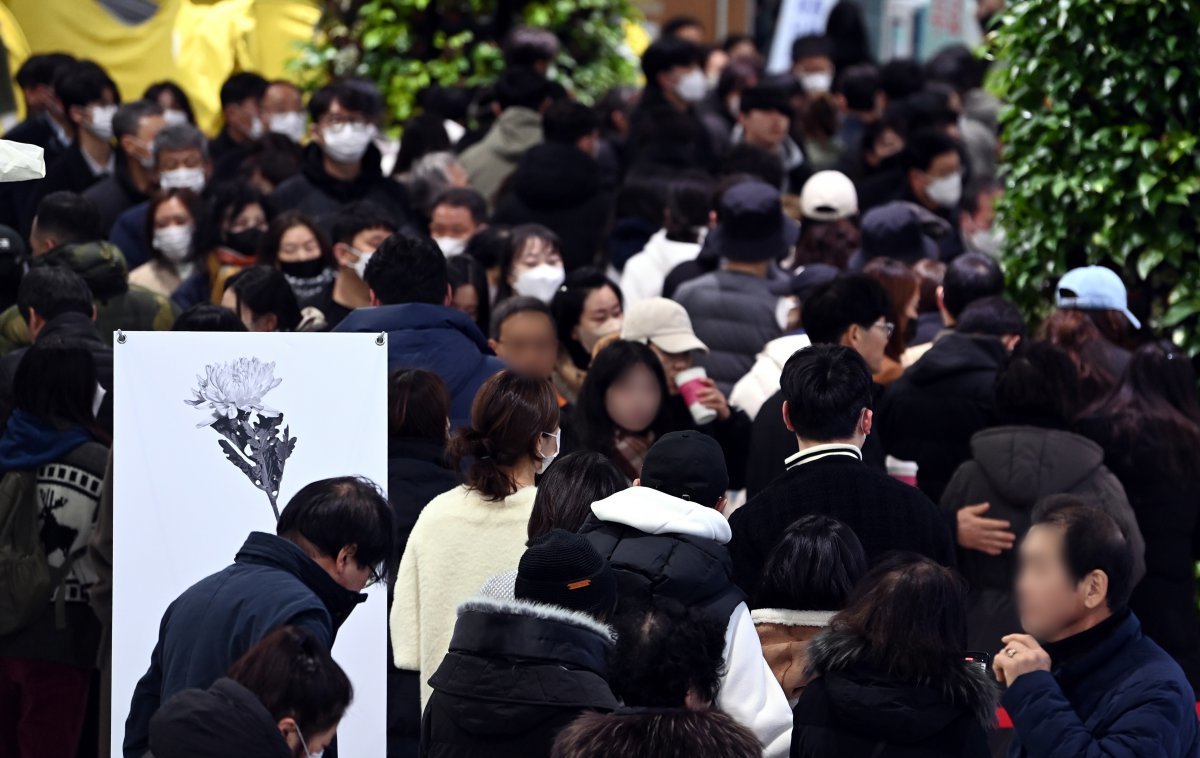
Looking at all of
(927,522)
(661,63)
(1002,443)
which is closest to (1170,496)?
(1002,443)

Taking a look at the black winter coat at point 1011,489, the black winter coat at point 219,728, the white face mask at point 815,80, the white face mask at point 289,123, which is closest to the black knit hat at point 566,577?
the black winter coat at point 219,728

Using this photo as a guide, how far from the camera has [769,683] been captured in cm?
458

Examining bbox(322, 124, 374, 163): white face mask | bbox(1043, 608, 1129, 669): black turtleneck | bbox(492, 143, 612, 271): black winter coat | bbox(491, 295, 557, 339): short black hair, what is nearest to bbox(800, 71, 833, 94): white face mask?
bbox(492, 143, 612, 271): black winter coat

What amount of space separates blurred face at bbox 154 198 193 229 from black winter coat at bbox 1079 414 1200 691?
4.57 meters

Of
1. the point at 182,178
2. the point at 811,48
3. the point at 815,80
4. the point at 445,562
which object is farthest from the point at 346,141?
the point at 811,48

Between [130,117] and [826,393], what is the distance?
641 cm

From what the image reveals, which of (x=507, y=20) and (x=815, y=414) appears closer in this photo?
(x=815, y=414)

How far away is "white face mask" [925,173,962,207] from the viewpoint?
36.0ft

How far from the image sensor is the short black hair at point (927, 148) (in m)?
10.9

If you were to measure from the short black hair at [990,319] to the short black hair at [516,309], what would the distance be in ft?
5.33

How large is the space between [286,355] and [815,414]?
160 cm

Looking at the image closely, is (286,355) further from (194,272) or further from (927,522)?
(194,272)

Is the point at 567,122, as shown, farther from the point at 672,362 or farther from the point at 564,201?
the point at 672,362

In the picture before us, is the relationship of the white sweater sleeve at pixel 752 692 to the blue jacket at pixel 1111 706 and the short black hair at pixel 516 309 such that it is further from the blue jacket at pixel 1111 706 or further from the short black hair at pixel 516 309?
the short black hair at pixel 516 309
